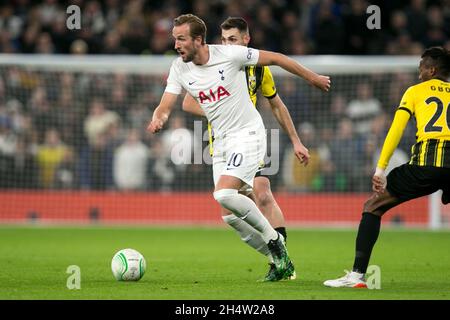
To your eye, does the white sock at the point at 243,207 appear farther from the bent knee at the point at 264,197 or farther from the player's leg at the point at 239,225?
the bent knee at the point at 264,197

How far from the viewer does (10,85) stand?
1906cm

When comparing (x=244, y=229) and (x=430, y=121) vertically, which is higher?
(x=430, y=121)

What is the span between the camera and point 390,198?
7.87 metres

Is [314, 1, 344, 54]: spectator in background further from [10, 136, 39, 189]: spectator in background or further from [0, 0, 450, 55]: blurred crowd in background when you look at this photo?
[10, 136, 39, 189]: spectator in background

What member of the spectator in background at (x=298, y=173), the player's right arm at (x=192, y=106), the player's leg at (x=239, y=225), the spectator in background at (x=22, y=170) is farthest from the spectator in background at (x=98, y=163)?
the player's leg at (x=239, y=225)

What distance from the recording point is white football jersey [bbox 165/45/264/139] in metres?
8.36

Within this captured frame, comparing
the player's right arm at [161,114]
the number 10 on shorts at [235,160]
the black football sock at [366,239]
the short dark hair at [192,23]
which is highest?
the short dark hair at [192,23]

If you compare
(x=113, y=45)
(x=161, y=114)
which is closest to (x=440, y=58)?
(x=161, y=114)

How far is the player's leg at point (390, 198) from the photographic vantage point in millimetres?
7770

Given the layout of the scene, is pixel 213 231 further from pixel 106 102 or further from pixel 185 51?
pixel 185 51

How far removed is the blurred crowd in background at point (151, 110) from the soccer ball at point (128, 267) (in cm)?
964

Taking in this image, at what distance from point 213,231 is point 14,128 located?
4.79 m

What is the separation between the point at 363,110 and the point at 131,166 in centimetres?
480

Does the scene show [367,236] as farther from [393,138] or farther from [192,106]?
[192,106]
